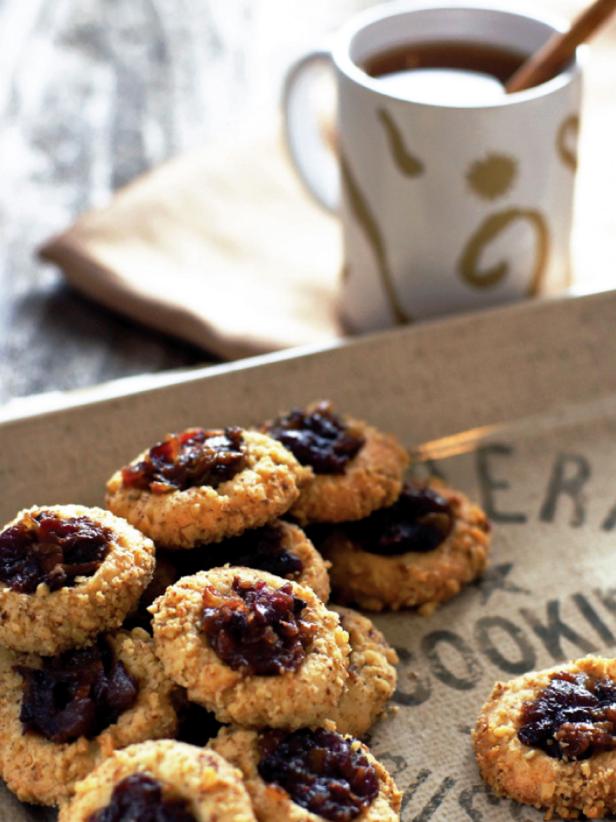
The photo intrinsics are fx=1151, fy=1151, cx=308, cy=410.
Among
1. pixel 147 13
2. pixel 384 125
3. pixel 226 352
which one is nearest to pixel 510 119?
pixel 384 125

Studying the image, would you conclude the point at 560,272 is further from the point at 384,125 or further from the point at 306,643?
the point at 306,643

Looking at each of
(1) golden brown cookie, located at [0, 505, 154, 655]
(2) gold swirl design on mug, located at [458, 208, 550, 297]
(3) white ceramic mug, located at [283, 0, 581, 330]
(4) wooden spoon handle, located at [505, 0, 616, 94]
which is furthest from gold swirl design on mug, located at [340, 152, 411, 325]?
(1) golden brown cookie, located at [0, 505, 154, 655]

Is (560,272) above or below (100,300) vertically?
above

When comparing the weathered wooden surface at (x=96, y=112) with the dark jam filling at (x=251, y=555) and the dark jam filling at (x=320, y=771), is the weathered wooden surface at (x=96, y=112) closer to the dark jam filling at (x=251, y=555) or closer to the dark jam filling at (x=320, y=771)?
the dark jam filling at (x=251, y=555)

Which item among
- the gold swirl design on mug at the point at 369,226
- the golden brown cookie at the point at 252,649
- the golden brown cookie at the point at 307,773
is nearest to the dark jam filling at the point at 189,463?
the golden brown cookie at the point at 252,649

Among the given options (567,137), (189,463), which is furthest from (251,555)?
(567,137)

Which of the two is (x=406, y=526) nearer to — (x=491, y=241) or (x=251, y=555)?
(x=251, y=555)
